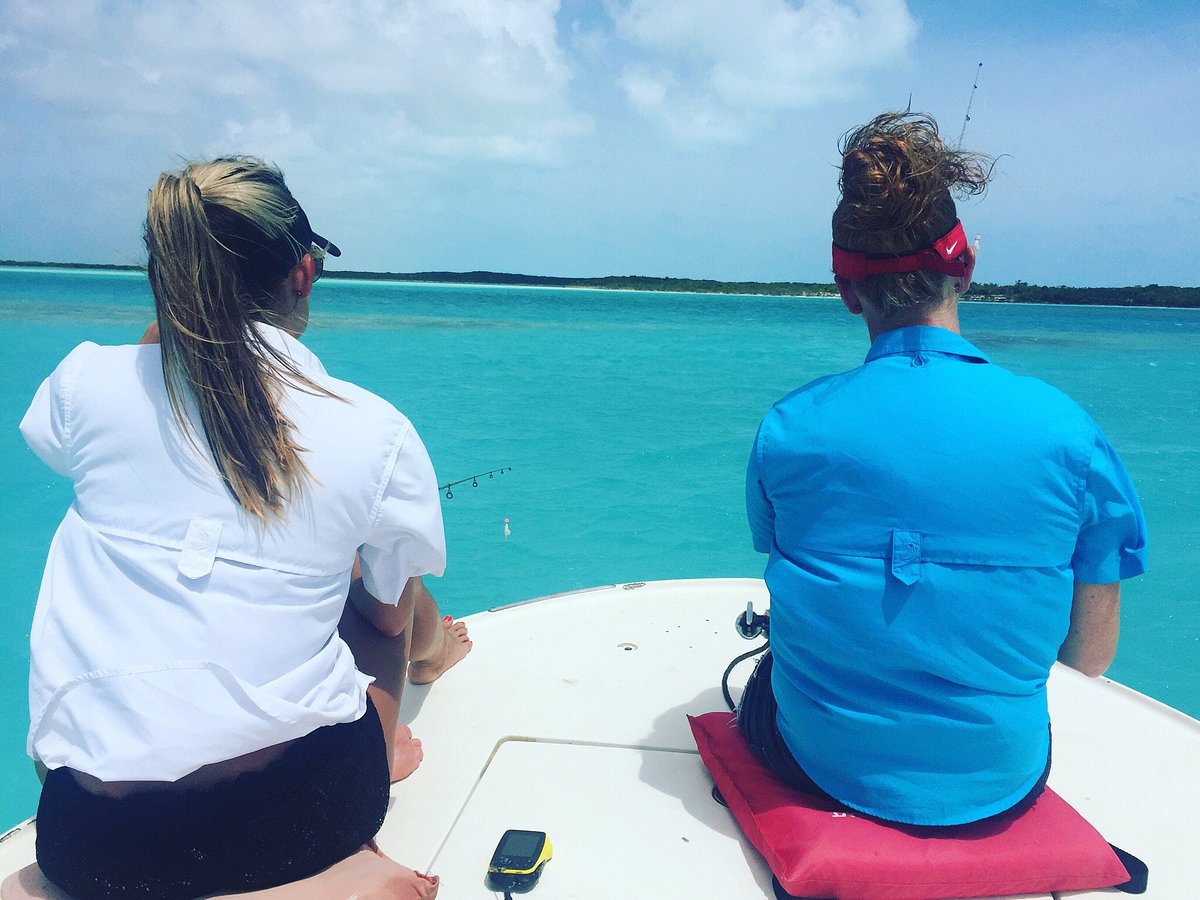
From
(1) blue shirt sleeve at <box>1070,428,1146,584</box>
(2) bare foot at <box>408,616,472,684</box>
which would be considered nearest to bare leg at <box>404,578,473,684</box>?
(2) bare foot at <box>408,616,472,684</box>

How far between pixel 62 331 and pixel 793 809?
79.5ft

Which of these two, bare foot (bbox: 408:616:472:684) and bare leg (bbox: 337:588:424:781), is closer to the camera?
bare leg (bbox: 337:588:424:781)

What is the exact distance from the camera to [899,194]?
130cm

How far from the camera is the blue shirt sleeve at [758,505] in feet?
4.81

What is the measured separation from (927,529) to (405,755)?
1.24 m

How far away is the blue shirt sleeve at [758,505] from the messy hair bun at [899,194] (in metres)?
0.34

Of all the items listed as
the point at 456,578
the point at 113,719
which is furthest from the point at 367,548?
the point at 456,578

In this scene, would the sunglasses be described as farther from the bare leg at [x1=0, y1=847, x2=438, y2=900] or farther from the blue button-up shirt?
the bare leg at [x1=0, y1=847, x2=438, y2=900]

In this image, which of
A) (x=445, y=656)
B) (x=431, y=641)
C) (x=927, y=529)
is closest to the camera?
(x=927, y=529)

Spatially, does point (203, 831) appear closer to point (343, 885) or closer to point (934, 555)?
point (343, 885)

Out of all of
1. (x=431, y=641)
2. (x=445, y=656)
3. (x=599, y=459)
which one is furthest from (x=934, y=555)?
(x=599, y=459)

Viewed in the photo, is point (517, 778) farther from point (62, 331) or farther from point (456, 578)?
point (62, 331)

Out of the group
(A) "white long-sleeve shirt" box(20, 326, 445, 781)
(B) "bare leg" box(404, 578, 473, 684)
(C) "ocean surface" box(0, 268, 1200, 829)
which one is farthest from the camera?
(C) "ocean surface" box(0, 268, 1200, 829)

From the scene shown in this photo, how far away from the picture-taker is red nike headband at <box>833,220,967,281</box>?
1.33m
